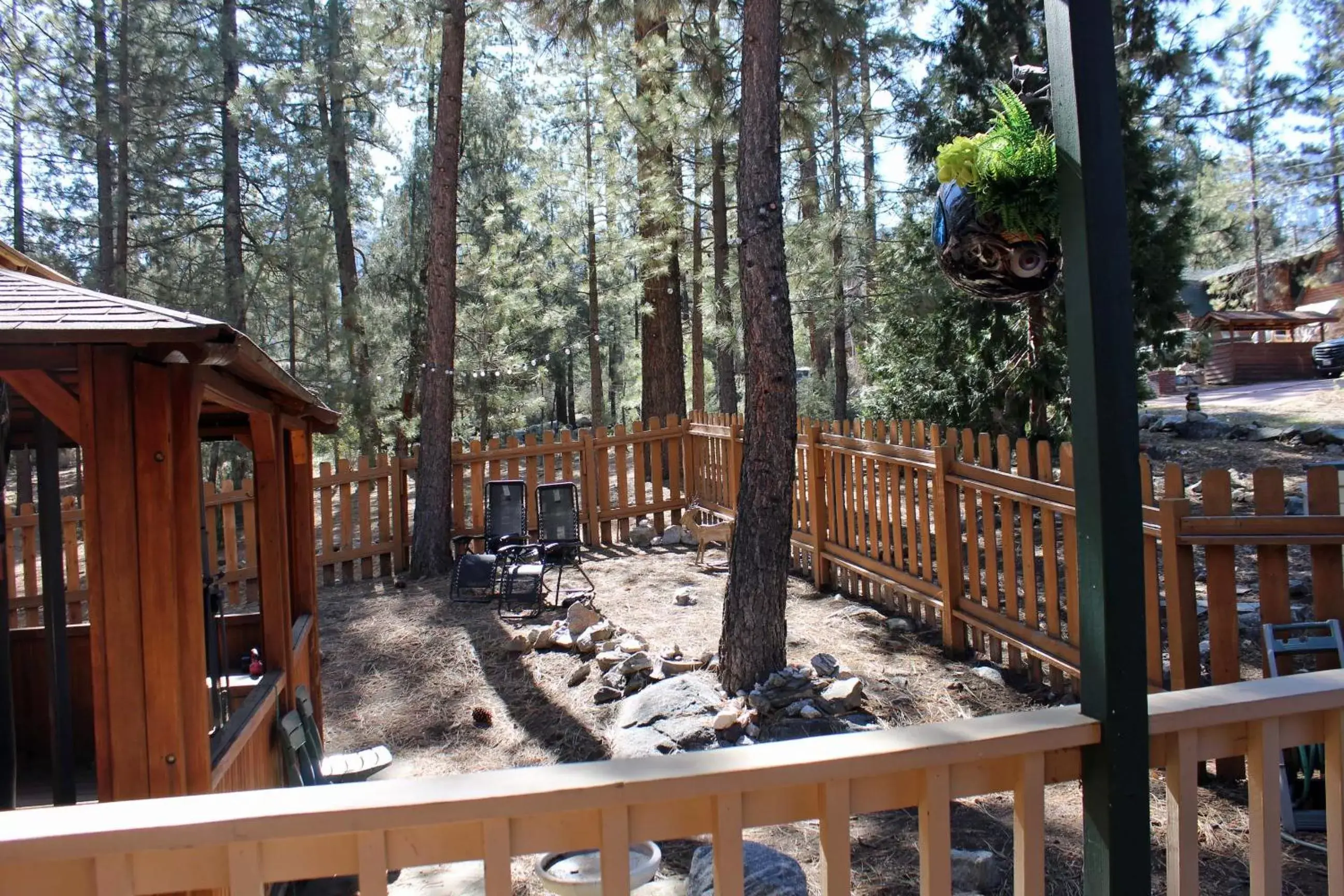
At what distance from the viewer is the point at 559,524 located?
8.45m

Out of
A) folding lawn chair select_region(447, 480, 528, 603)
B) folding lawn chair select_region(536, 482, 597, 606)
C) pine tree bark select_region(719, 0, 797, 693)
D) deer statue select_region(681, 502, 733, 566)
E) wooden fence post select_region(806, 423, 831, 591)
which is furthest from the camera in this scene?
folding lawn chair select_region(536, 482, 597, 606)

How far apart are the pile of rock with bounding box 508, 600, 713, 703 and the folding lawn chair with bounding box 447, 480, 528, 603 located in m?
0.99

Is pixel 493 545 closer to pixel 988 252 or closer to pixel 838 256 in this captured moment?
pixel 838 256

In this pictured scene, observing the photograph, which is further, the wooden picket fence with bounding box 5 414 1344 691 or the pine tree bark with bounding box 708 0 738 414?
the pine tree bark with bounding box 708 0 738 414

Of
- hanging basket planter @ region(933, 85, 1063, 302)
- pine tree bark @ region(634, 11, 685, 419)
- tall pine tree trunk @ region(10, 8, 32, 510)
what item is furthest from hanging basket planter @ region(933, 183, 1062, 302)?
tall pine tree trunk @ region(10, 8, 32, 510)

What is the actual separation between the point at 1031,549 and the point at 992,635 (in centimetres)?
68

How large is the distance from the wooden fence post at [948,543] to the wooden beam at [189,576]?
13.5 ft

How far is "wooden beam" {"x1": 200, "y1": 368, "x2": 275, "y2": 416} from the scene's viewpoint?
8.12 ft

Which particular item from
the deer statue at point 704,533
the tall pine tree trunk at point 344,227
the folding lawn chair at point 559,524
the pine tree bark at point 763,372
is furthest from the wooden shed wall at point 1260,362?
the pine tree bark at point 763,372

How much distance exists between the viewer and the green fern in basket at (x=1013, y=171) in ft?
6.36

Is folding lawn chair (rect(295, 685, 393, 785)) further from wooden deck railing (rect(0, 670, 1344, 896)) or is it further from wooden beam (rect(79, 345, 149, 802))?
wooden deck railing (rect(0, 670, 1344, 896))

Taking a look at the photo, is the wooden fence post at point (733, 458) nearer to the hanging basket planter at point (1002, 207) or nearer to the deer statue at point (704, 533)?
the deer statue at point (704, 533)

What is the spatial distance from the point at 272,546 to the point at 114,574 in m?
1.55

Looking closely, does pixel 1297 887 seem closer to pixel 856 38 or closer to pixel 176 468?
pixel 176 468
